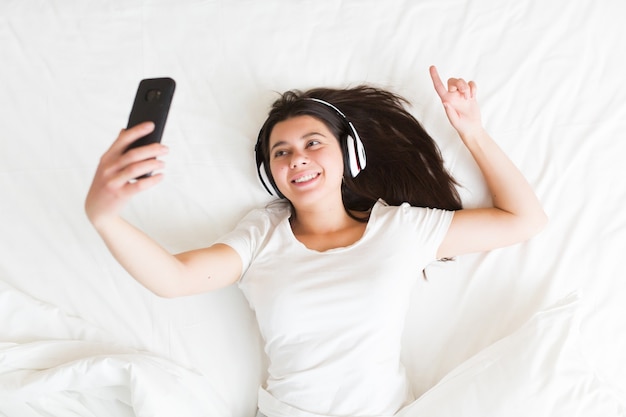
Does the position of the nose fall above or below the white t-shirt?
above

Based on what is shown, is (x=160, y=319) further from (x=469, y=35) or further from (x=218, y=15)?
(x=469, y=35)

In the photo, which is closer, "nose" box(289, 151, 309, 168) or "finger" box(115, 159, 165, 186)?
"finger" box(115, 159, 165, 186)

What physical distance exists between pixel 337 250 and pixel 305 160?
202mm

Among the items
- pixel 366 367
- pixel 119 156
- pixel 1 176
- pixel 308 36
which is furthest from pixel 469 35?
pixel 1 176

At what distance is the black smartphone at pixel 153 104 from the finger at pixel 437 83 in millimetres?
639

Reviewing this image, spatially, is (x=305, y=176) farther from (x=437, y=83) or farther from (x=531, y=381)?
(x=531, y=381)

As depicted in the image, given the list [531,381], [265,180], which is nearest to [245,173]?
[265,180]

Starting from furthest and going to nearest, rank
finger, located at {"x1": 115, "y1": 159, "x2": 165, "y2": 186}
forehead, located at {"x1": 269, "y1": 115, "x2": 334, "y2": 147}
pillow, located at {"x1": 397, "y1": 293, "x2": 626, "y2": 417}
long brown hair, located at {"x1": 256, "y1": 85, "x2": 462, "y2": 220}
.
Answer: long brown hair, located at {"x1": 256, "y1": 85, "x2": 462, "y2": 220} < forehead, located at {"x1": 269, "y1": 115, "x2": 334, "y2": 147} < pillow, located at {"x1": 397, "y1": 293, "x2": 626, "y2": 417} < finger, located at {"x1": 115, "y1": 159, "x2": 165, "y2": 186}

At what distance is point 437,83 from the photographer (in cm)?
143

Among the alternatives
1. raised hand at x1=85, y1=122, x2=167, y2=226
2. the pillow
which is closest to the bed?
the pillow

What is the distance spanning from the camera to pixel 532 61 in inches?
59.9

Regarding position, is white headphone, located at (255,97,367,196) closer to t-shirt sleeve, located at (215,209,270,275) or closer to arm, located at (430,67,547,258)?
t-shirt sleeve, located at (215,209,270,275)

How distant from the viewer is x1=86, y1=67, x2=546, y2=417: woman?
1307 millimetres

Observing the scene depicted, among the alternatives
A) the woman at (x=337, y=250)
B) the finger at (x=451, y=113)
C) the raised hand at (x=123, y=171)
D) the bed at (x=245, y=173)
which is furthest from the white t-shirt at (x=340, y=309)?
the raised hand at (x=123, y=171)
